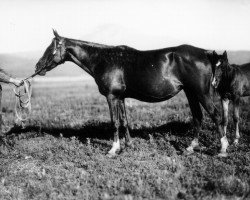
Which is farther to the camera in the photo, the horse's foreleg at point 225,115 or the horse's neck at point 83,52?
the horse's foreleg at point 225,115

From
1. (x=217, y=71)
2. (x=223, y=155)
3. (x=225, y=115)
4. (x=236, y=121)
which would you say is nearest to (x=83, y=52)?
(x=217, y=71)

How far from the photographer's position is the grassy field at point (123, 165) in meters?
5.17

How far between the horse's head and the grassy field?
6.65 feet

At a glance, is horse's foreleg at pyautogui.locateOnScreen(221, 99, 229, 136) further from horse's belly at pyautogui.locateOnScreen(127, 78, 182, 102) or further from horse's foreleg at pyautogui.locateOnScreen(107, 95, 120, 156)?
horse's foreleg at pyautogui.locateOnScreen(107, 95, 120, 156)

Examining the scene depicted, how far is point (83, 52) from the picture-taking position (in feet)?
25.1

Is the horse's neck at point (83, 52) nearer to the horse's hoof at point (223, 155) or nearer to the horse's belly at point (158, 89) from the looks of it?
the horse's belly at point (158, 89)

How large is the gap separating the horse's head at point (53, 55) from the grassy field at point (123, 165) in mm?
2027

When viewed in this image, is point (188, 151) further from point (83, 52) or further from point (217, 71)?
point (83, 52)

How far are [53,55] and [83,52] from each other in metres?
0.73

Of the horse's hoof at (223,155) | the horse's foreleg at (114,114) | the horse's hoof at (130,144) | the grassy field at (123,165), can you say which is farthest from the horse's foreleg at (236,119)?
the horse's foreleg at (114,114)

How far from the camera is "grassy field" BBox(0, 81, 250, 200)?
5.17 metres

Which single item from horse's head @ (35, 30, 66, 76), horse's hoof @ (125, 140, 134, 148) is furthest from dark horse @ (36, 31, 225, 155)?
Answer: horse's hoof @ (125, 140, 134, 148)

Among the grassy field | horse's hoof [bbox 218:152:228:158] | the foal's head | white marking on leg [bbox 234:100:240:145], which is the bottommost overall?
the grassy field

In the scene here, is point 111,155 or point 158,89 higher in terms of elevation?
point 158,89
